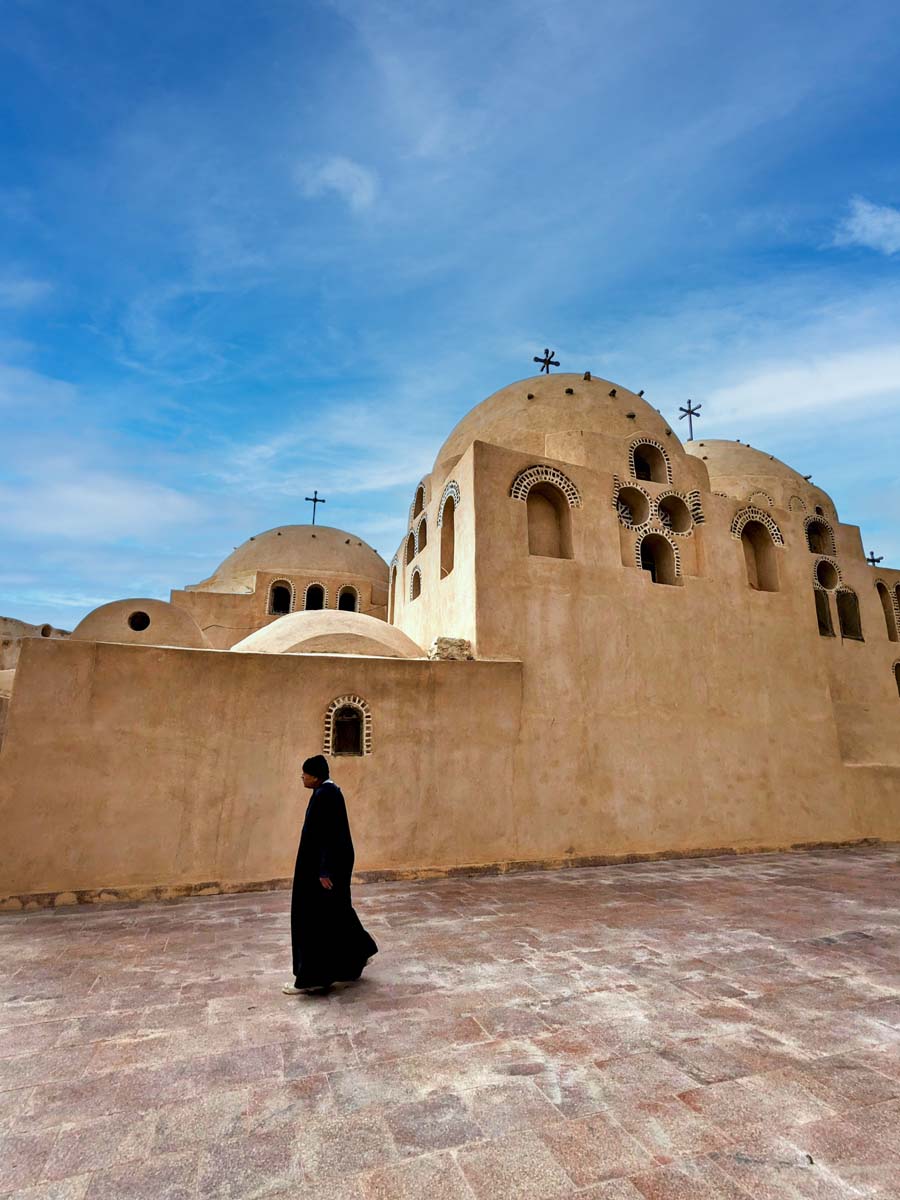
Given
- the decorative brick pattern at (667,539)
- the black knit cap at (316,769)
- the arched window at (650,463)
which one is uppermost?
the arched window at (650,463)

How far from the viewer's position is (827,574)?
13.6 meters

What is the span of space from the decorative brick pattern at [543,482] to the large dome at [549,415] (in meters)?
1.32

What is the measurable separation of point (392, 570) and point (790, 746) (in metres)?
8.84

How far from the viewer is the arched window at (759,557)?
11016 mm

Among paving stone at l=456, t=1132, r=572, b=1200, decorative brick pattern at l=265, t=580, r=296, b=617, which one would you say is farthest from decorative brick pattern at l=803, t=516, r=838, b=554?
paving stone at l=456, t=1132, r=572, b=1200

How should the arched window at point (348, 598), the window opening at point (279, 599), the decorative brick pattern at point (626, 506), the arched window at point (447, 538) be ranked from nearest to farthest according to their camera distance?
the decorative brick pattern at point (626, 506) < the arched window at point (447, 538) < the window opening at point (279, 599) < the arched window at point (348, 598)

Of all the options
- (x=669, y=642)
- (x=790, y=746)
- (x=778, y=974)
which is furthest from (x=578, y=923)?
(x=790, y=746)

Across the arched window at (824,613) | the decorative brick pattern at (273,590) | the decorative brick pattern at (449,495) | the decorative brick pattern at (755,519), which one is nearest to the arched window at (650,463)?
the decorative brick pattern at (755,519)

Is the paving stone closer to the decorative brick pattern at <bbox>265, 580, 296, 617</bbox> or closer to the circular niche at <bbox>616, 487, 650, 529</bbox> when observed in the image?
the circular niche at <bbox>616, 487, 650, 529</bbox>

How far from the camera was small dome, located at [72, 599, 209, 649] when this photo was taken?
9.25m

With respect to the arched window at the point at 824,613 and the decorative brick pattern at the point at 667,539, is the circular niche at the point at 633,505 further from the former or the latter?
the arched window at the point at 824,613

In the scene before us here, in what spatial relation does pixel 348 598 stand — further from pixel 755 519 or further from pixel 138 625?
pixel 755 519

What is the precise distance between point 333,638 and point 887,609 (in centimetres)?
1277

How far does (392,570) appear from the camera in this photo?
14602 mm
